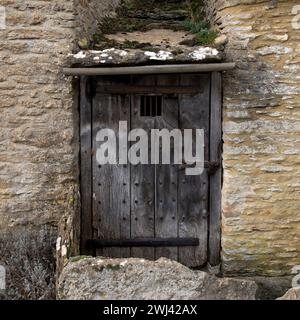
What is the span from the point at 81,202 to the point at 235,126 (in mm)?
1875

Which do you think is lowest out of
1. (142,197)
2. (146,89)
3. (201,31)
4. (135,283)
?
(135,283)

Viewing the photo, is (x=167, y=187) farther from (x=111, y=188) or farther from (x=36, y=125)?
(x=36, y=125)

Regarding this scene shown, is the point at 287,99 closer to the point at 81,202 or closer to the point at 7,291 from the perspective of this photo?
the point at 81,202

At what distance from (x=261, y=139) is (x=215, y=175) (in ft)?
2.12

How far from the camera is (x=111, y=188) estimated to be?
5125 millimetres

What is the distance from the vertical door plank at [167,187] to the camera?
5.02 metres

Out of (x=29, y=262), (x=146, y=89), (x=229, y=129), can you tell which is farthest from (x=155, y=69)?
(x=29, y=262)

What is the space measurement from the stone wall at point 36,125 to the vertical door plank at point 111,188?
0.28 metres

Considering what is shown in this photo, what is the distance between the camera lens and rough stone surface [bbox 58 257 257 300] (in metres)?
3.87

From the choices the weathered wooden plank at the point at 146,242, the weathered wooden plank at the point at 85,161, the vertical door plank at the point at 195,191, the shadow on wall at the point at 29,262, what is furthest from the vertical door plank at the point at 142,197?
the shadow on wall at the point at 29,262

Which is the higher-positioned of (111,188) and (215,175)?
(215,175)

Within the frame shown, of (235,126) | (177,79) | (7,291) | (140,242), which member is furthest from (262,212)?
(7,291)

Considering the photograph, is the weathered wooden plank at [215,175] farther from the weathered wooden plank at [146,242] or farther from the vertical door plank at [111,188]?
the vertical door plank at [111,188]

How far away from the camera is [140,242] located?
5148 mm
